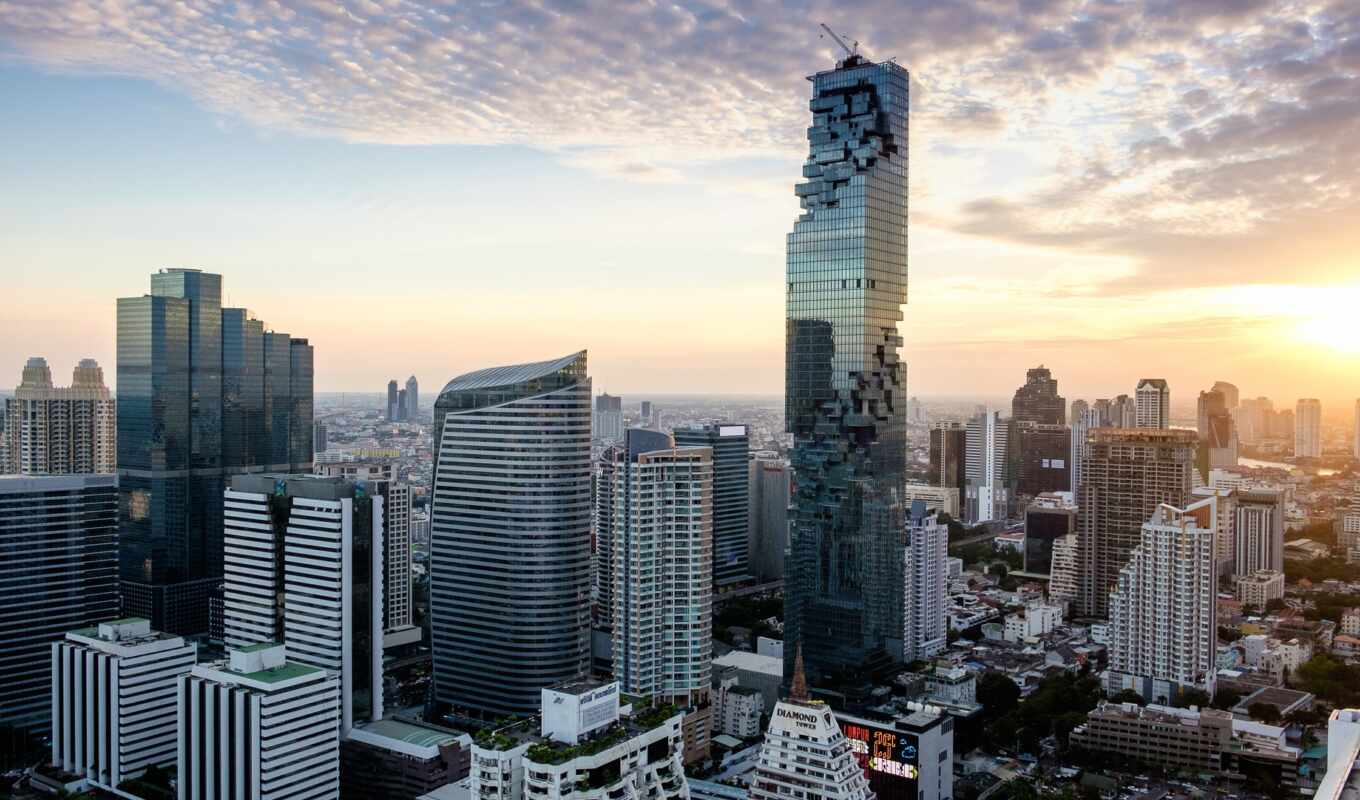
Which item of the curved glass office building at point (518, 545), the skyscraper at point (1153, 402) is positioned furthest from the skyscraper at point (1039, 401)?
the curved glass office building at point (518, 545)

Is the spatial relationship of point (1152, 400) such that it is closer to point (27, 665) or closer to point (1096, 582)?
point (1096, 582)

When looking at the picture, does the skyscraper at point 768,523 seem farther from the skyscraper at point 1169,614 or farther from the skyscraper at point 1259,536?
the skyscraper at point 1169,614

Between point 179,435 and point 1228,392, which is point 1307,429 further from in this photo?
point 179,435

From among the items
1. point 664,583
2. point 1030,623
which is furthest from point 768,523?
point 664,583

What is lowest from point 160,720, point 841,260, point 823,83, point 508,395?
point 160,720

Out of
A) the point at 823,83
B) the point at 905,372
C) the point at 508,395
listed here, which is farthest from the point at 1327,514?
the point at 508,395

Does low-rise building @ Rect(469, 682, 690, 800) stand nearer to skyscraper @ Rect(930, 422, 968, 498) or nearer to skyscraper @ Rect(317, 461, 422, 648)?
skyscraper @ Rect(317, 461, 422, 648)
